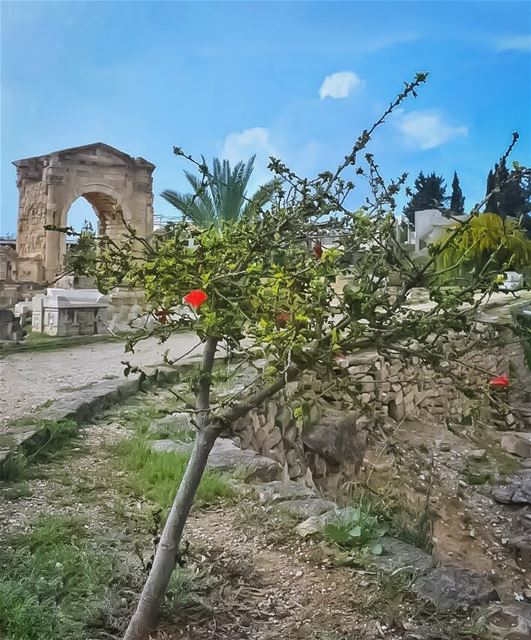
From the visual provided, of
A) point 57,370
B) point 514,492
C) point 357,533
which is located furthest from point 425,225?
point 357,533

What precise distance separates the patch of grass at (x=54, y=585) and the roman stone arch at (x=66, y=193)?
39.6 ft

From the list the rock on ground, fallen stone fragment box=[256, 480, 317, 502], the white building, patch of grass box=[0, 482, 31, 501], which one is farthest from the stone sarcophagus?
the white building

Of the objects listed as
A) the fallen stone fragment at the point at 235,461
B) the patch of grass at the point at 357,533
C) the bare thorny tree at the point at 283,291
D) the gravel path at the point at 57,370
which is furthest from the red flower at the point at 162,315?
the gravel path at the point at 57,370

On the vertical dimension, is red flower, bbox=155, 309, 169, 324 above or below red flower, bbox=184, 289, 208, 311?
below

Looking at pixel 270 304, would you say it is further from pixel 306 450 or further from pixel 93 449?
pixel 306 450

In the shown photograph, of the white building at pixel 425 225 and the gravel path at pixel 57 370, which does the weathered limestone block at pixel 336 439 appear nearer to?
the gravel path at pixel 57 370

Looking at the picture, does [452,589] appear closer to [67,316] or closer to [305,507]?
[305,507]

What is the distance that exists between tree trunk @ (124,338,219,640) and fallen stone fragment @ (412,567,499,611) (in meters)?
0.72

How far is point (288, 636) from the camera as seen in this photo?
1.59m

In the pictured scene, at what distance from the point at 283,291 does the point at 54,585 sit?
1.01m

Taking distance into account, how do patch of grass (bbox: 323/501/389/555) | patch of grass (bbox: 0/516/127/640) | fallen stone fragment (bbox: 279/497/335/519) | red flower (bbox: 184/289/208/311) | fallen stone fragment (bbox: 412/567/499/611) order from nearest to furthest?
red flower (bbox: 184/289/208/311), patch of grass (bbox: 0/516/127/640), fallen stone fragment (bbox: 412/567/499/611), patch of grass (bbox: 323/501/389/555), fallen stone fragment (bbox: 279/497/335/519)

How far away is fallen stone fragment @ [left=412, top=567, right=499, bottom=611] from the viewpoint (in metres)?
1.76

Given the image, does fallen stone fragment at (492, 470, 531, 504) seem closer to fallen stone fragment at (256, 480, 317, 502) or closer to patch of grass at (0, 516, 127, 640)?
fallen stone fragment at (256, 480, 317, 502)

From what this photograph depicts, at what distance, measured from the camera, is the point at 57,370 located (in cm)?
525
